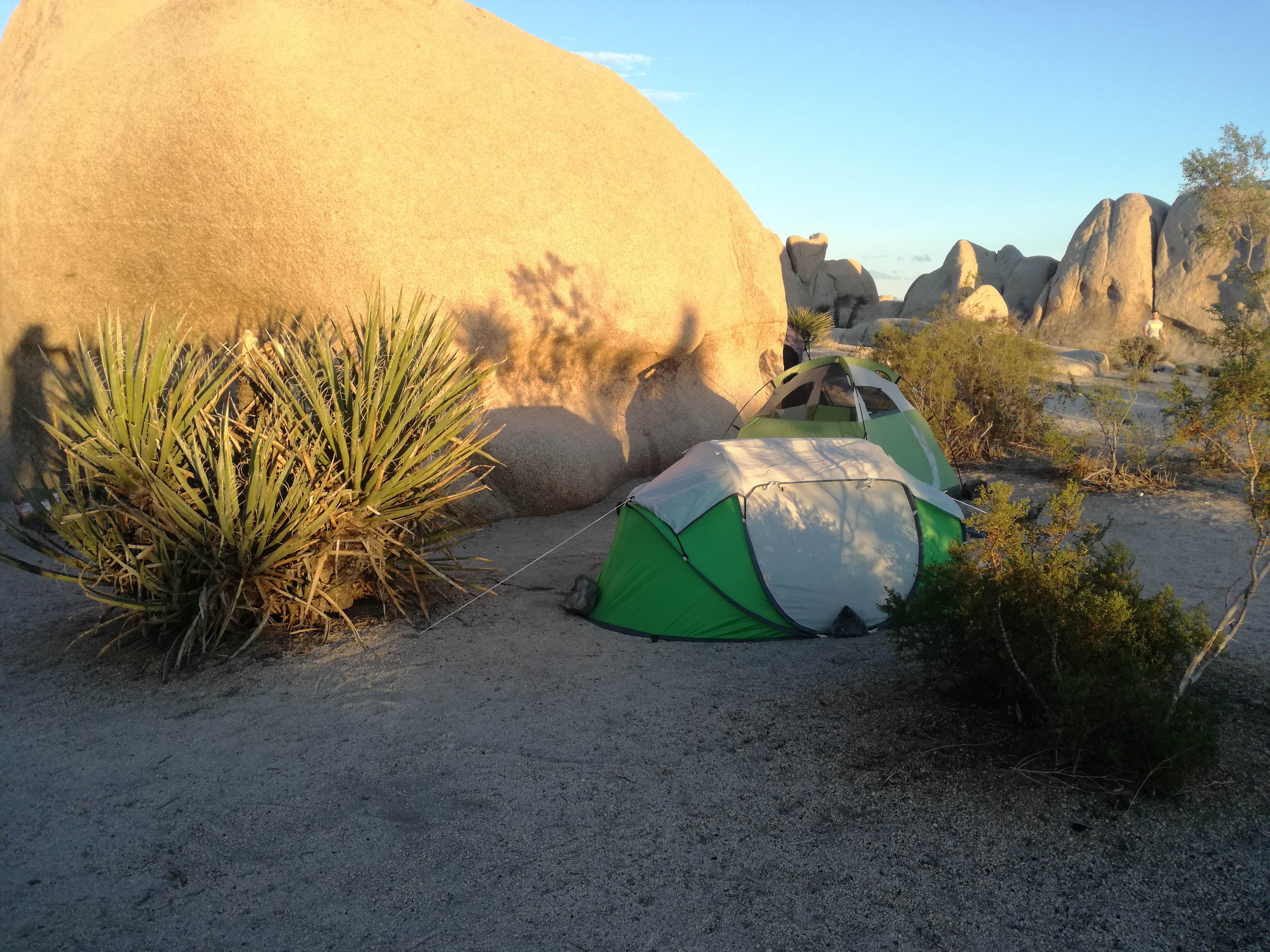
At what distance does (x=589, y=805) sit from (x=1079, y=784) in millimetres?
2108

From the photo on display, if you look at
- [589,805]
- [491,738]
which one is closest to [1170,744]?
[589,805]

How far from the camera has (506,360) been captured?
9.80m

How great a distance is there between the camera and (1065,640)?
13.1 ft

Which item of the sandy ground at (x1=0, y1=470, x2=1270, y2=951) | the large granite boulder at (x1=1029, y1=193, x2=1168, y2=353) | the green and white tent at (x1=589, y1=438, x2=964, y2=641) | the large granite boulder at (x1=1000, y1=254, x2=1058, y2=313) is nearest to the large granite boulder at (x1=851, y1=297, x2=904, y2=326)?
the large granite boulder at (x1=1000, y1=254, x2=1058, y2=313)

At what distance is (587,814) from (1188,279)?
30319 mm

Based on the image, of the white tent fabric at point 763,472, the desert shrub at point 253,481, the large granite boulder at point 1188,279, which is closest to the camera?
the desert shrub at point 253,481

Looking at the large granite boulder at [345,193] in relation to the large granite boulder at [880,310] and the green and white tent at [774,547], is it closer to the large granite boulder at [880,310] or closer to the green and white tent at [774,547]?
the green and white tent at [774,547]

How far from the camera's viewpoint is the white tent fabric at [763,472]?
6.22m

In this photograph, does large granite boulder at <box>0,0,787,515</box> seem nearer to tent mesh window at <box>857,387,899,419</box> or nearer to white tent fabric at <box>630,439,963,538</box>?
tent mesh window at <box>857,387,899,419</box>

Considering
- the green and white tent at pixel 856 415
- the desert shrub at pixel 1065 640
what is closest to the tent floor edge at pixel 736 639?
the desert shrub at pixel 1065 640

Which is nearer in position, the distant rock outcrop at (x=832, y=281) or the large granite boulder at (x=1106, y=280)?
the large granite boulder at (x=1106, y=280)

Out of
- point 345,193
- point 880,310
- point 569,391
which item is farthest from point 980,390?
point 880,310

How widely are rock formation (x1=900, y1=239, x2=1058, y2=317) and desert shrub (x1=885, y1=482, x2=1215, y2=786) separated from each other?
29038 mm

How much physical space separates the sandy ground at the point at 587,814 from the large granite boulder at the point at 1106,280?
26.8m
